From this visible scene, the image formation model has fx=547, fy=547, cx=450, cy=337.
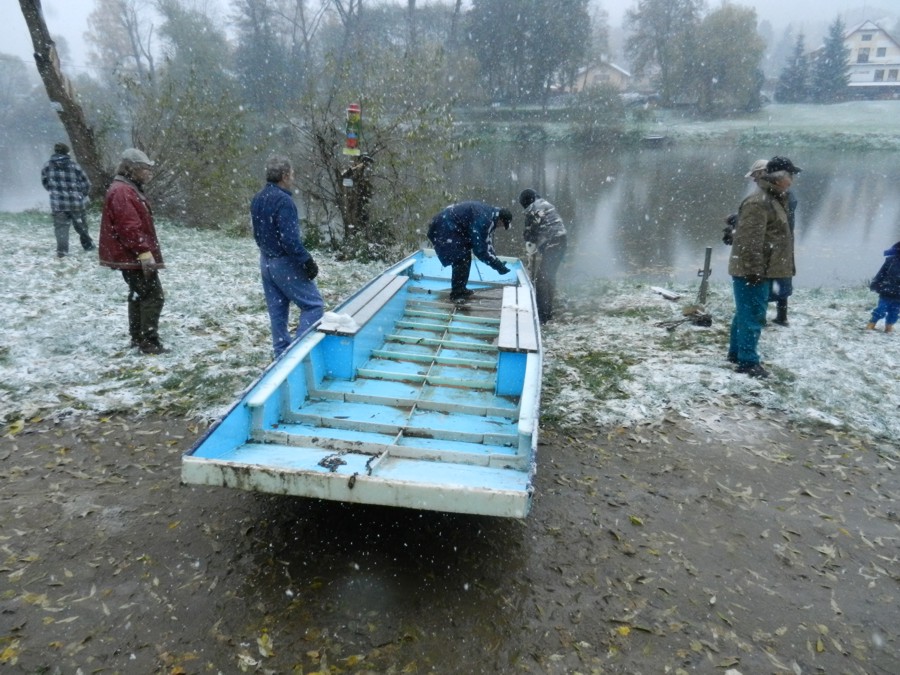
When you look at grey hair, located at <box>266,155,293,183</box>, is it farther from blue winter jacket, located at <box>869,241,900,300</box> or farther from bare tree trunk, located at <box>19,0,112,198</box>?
bare tree trunk, located at <box>19,0,112,198</box>

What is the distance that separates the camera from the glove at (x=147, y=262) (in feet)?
17.0

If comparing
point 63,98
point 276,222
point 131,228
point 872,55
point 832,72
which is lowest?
point 131,228

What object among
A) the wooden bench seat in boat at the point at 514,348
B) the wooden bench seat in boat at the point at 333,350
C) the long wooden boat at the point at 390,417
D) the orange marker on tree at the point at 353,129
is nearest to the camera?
the long wooden boat at the point at 390,417

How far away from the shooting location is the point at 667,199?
856 inches

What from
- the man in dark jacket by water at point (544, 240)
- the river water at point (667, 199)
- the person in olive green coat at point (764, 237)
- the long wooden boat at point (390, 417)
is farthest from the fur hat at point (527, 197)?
the river water at point (667, 199)

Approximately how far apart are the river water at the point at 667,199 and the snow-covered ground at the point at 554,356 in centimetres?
467

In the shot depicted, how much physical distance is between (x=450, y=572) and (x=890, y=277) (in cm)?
679

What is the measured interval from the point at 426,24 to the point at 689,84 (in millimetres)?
23448

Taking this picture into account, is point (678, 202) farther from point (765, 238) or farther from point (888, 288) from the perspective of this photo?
point (765, 238)

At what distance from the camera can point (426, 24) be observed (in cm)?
4938

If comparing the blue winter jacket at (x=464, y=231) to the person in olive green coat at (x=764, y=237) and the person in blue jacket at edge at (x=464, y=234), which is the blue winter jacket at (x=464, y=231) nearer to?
the person in blue jacket at edge at (x=464, y=234)

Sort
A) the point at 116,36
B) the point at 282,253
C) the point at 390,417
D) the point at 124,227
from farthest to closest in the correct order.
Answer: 1. the point at 116,36
2. the point at 124,227
3. the point at 282,253
4. the point at 390,417

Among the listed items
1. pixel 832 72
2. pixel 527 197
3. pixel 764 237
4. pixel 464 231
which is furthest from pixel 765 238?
pixel 832 72

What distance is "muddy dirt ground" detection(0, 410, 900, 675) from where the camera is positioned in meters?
2.72
